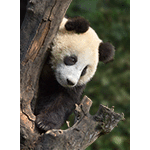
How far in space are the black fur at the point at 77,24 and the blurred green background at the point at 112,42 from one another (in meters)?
1.73

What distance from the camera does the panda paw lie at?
1.43m

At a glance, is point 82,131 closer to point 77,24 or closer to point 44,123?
point 44,123

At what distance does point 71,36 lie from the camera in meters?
1.72

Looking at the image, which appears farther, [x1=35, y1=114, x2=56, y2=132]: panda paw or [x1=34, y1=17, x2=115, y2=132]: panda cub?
[x1=34, y1=17, x2=115, y2=132]: panda cub

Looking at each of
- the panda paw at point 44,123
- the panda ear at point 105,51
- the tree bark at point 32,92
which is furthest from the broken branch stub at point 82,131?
the panda ear at point 105,51

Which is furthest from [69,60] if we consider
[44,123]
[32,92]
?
[44,123]

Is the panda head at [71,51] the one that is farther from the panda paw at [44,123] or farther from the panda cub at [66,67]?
the panda paw at [44,123]

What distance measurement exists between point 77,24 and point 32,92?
0.67 m

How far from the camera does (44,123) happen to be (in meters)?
1.49

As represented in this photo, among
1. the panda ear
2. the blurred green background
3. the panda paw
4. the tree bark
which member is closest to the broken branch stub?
the tree bark

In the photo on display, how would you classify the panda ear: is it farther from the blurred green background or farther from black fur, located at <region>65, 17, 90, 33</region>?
the blurred green background

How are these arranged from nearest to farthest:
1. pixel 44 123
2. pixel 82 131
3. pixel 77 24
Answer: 1. pixel 82 131
2. pixel 44 123
3. pixel 77 24

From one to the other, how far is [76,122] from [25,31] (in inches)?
27.6

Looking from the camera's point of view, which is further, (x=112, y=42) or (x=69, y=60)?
(x=112, y=42)
